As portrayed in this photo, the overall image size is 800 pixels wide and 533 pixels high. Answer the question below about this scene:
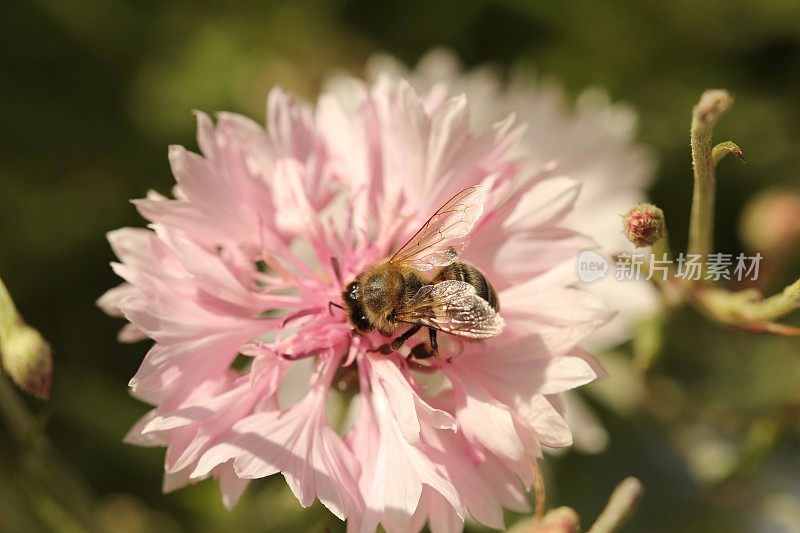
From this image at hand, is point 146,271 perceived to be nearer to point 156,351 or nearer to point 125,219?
point 156,351

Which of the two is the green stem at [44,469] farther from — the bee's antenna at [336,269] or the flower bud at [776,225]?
the flower bud at [776,225]

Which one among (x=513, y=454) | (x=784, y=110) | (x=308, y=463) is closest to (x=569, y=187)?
(x=513, y=454)

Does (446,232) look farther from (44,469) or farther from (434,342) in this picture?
(44,469)

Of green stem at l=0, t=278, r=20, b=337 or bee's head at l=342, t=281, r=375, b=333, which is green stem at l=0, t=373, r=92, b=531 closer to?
green stem at l=0, t=278, r=20, b=337

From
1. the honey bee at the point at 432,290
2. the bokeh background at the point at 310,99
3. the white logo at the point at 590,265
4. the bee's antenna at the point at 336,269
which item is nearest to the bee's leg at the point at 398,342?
the honey bee at the point at 432,290

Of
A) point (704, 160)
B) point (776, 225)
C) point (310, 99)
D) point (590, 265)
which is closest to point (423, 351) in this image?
point (590, 265)

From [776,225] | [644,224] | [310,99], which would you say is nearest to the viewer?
[644,224]

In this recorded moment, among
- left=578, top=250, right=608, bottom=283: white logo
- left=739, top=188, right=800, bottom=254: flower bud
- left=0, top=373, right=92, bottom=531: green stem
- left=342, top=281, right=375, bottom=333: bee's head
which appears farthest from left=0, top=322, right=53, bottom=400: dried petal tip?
left=739, top=188, right=800, bottom=254: flower bud
